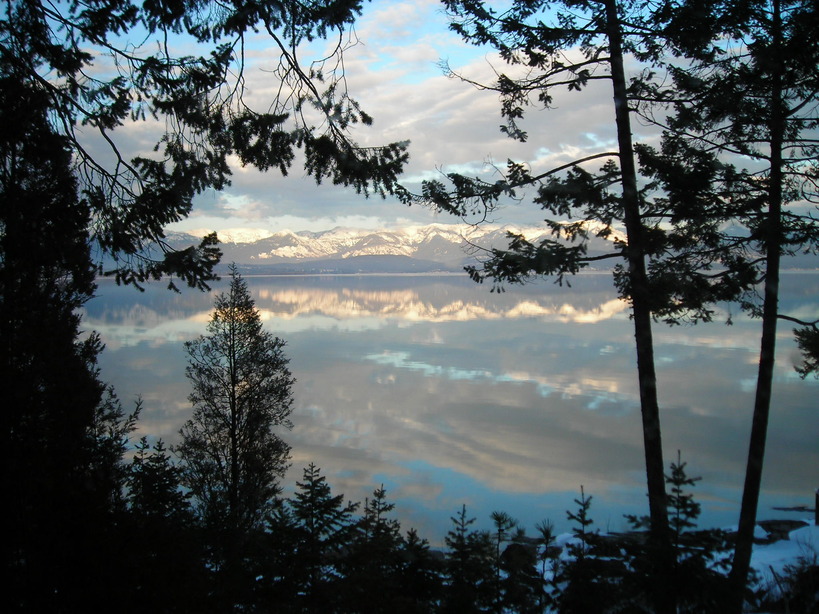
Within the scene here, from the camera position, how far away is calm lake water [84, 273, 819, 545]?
70.0 feet

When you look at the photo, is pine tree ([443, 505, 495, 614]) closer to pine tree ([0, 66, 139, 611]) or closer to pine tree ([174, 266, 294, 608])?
pine tree ([0, 66, 139, 611])

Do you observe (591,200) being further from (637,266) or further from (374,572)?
(374,572)

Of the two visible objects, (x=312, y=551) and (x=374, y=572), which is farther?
(x=312, y=551)

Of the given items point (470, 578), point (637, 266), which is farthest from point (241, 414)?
point (637, 266)

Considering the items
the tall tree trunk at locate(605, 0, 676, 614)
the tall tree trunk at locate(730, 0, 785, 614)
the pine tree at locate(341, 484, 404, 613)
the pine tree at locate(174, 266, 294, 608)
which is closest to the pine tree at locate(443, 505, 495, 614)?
the pine tree at locate(341, 484, 404, 613)

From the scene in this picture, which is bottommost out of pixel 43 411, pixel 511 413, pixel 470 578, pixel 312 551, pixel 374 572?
pixel 511 413

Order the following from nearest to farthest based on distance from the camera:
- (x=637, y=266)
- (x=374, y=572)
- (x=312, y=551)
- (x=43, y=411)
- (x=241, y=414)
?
1. (x=43, y=411)
2. (x=374, y=572)
3. (x=312, y=551)
4. (x=637, y=266)
5. (x=241, y=414)

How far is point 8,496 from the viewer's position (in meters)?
3.71

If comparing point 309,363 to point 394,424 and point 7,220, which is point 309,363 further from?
point 7,220

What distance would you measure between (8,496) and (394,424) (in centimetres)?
3007

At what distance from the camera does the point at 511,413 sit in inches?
1346

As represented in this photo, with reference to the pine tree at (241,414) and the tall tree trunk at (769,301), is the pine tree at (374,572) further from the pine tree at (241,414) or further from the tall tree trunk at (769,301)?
the pine tree at (241,414)

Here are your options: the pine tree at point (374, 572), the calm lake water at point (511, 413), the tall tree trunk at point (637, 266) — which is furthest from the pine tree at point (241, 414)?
the tall tree trunk at point (637, 266)

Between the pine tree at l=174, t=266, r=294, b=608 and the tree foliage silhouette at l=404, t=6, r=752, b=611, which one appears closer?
the tree foliage silhouette at l=404, t=6, r=752, b=611
